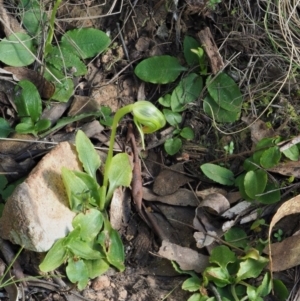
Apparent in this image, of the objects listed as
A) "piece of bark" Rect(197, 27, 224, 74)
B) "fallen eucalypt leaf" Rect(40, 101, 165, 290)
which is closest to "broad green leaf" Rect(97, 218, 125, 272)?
"fallen eucalypt leaf" Rect(40, 101, 165, 290)

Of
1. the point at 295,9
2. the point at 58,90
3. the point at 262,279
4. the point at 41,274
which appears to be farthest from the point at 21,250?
the point at 295,9

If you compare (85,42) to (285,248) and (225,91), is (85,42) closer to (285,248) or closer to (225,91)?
(225,91)

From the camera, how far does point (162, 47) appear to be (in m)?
1.94

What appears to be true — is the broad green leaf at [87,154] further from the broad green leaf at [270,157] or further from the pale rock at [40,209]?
the broad green leaf at [270,157]

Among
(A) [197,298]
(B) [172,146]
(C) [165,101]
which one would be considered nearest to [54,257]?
(A) [197,298]

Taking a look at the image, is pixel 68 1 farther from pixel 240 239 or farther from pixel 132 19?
pixel 240 239

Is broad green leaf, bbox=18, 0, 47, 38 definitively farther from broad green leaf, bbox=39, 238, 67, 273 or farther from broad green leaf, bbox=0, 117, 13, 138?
broad green leaf, bbox=39, 238, 67, 273

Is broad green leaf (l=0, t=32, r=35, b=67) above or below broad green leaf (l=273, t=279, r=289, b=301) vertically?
above

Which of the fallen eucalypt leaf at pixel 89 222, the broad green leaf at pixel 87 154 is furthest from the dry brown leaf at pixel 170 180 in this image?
the broad green leaf at pixel 87 154

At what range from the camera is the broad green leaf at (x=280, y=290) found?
5.32ft

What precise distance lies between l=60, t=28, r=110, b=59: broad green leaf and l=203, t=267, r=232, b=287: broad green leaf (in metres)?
0.82

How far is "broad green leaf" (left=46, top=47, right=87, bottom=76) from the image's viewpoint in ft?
6.08

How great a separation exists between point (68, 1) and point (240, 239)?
0.99 meters

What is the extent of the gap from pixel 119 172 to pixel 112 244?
219 mm
